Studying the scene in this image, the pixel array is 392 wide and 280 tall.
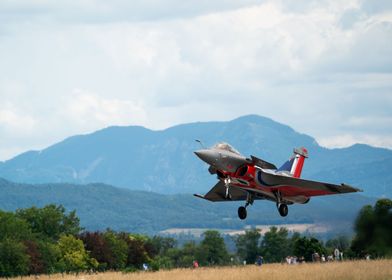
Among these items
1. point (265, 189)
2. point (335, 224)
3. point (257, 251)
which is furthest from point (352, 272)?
point (257, 251)

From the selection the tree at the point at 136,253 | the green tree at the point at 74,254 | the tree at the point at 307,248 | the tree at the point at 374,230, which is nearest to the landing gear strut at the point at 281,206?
the tree at the point at 374,230

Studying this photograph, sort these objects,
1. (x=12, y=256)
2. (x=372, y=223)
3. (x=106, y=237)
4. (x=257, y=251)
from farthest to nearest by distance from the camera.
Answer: (x=257, y=251)
(x=106, y=237)
(x=12, y=256)
(x=372, y=223)

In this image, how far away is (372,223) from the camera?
4444cm

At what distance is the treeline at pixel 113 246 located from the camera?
1761 inches

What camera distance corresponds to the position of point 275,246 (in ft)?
451

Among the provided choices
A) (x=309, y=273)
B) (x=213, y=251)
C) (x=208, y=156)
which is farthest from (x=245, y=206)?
(x=213, y=251)

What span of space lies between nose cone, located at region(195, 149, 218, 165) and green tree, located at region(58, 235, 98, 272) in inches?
2254

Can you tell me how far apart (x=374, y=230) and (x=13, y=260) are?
4912cm

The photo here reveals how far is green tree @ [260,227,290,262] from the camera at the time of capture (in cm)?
13640

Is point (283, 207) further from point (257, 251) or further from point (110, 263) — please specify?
point (257, 251)

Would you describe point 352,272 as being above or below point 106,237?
below

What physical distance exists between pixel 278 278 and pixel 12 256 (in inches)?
1766

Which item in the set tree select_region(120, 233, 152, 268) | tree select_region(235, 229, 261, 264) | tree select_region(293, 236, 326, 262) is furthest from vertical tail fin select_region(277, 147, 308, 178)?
tree select_region(235, 229, 261, 264)

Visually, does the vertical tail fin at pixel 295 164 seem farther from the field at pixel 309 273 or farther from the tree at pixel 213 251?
the tree at pixel 213 251
